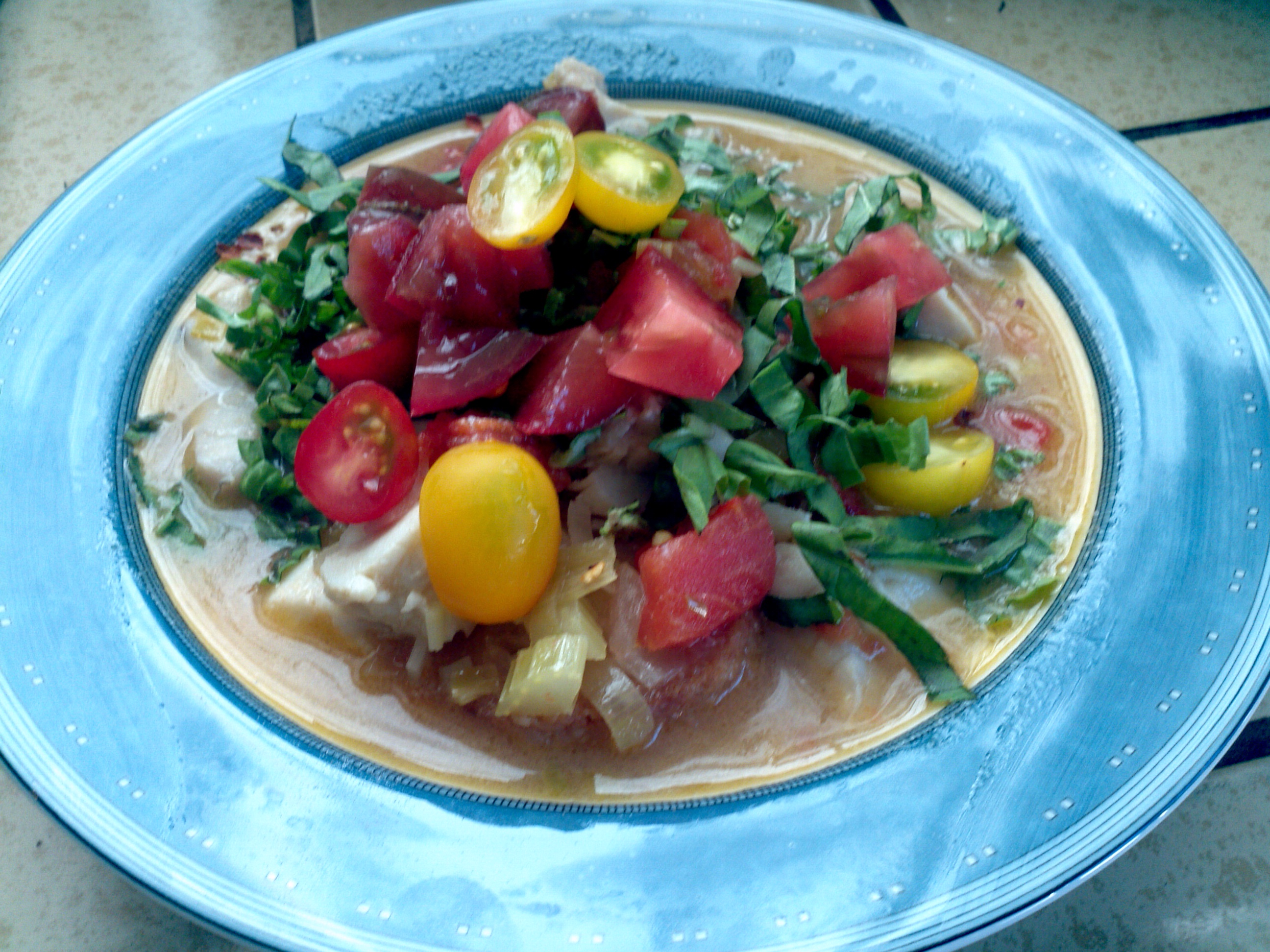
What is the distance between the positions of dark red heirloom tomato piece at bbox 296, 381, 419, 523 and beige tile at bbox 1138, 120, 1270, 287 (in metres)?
1.95

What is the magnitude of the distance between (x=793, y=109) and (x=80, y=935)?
6.72 ft

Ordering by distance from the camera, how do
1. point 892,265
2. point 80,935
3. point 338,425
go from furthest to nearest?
point 892,265 < point 338,425 < point 80,935

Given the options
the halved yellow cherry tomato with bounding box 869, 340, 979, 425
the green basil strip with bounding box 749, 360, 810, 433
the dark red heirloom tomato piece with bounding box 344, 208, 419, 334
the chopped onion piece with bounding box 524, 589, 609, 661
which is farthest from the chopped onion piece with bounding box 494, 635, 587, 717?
the halved yellow cherry tomato with bounding box 869, 340, 979, 425

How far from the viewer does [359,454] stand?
1.47m

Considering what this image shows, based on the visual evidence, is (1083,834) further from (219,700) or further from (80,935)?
(80,935)

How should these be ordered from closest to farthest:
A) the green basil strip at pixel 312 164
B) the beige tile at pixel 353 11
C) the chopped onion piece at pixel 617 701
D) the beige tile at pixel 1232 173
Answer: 1. the chopped onion piece at pixel 617 701
2. the green basil strip at pixel 312 164
3. the beige tile at pixel 1232 173
4. the beige tile at pixel 353 11

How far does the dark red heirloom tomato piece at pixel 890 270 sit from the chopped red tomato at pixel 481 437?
0.57 meters

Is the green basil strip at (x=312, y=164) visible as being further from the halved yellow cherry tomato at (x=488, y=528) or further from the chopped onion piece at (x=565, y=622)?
the chopped onion piece at (x=565, y=622)

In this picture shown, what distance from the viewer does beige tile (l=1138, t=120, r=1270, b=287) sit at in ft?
7.39

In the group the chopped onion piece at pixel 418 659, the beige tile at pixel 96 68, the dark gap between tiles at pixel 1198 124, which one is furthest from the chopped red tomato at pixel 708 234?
the beige tile at pixel 96 68

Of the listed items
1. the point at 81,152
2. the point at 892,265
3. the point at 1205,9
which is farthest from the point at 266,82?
the point at 1205,9

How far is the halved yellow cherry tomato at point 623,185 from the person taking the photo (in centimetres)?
146

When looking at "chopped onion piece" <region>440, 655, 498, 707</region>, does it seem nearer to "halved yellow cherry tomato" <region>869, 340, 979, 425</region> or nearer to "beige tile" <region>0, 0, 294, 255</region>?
"halved yellow cherry tomato" <region>869, 340, 979, 425</region>

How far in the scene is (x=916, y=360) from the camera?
1.77 m
